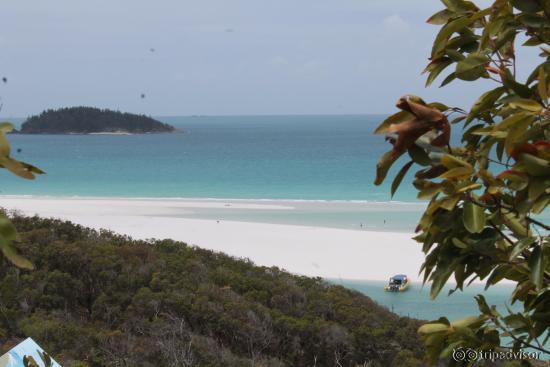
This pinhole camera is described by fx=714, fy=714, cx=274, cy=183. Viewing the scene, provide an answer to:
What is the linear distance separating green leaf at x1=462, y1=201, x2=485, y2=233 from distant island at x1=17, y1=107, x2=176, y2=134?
136m

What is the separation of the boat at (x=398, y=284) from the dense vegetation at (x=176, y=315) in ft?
21.0

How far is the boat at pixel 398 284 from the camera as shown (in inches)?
639

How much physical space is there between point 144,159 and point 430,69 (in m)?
73.0

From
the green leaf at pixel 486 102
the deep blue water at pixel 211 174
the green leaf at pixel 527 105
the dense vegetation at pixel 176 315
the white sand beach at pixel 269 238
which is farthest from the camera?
the deep blue water at pixel 211 174

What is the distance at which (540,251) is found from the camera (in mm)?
1357

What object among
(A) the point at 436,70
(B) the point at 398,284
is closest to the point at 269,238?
(B) the point at 398,284

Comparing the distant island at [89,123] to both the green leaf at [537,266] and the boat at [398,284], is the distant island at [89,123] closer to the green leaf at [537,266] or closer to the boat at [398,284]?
the boat at [398,284]

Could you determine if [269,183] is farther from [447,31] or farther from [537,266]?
[537,266]

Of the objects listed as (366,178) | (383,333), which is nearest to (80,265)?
(383,333)

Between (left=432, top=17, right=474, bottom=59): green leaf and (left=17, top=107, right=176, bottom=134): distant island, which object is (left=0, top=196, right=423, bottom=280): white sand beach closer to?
(left=432, top=17, right=474, bottom=59): green leaf

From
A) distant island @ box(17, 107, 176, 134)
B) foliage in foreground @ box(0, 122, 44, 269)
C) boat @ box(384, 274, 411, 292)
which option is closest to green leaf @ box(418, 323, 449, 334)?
foliage in foreground @ box(0, 122, 44, 269)

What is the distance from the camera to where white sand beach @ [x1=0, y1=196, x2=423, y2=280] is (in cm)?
1956

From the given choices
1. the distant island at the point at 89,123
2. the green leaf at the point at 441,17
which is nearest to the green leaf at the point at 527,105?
the green leaf at the point at 441,17

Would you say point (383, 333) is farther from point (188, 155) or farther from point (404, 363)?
point (188, 155)
